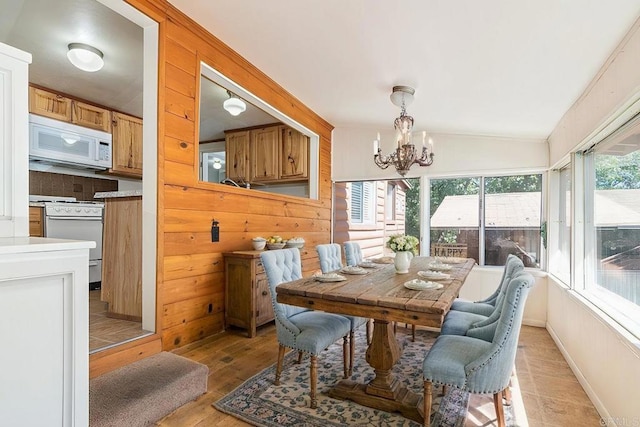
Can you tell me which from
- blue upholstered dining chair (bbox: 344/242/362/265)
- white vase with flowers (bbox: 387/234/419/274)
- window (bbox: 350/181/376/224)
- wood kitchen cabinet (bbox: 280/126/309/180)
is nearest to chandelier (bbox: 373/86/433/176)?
white vase with flowers (bbox: 387/234/419/274)

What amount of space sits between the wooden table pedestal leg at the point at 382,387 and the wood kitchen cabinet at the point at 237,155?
387 cm

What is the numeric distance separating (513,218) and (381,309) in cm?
344

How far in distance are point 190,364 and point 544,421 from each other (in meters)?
2.27

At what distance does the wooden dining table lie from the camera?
1768 mm

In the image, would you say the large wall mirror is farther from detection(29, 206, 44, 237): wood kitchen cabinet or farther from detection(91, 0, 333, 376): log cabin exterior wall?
detection(29, 206, 44, 237): wood kitchen cabinet

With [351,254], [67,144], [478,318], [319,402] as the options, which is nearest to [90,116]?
[67,144]

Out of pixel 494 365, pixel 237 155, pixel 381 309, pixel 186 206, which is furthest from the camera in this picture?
pixel 237 155

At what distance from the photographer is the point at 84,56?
303cm

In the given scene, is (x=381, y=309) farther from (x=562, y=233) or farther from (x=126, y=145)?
(x=126, y=145)

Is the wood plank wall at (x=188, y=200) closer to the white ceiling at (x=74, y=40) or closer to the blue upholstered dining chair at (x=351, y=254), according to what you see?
the white ceiling at (x=74, y=40)

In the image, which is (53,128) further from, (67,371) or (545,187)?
(545,187)

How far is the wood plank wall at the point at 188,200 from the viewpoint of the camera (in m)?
2.62

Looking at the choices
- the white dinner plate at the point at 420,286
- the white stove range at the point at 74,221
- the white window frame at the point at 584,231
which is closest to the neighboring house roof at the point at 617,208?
the white window frame at the point at 584,231

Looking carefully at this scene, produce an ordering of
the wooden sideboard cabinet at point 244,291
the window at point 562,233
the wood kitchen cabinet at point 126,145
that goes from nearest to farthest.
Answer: the wooden sideboard cabinet at point 244,291, the window at point 562,233, the wood kitchen cabinet at point 126,145
